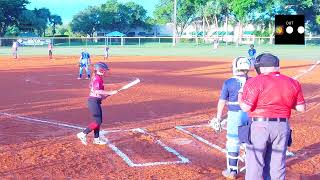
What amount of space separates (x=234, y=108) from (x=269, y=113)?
205cm

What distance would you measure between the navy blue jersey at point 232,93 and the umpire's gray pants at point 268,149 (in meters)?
1.87

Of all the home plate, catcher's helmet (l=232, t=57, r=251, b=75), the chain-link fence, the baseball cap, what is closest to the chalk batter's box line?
the home plate

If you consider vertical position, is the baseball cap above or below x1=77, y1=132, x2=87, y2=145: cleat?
above

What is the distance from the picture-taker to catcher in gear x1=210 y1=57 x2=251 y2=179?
7.49 meters

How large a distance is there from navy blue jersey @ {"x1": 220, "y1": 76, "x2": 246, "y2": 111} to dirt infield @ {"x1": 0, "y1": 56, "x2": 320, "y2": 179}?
4.07 feet

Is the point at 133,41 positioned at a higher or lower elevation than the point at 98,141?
higher

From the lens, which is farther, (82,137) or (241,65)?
(82,137)

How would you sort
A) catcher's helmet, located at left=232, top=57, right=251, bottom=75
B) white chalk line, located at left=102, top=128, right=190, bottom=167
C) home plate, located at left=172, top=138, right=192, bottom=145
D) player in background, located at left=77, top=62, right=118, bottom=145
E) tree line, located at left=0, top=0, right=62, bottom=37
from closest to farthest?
catcher's helmet, located at left=232, top=57, right=251, bottom=75, white chalk line, located at left=102, top=128, right=190, bottom=167, player in background, located at left=77, top=62, right=118, bottom=145, home plate, located at left=172, top=138, right=192, bottom=145, tree line, located at left=0, top=0, right=62, bottom=37

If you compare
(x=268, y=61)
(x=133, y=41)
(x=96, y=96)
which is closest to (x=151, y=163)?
(x=96, y=96)

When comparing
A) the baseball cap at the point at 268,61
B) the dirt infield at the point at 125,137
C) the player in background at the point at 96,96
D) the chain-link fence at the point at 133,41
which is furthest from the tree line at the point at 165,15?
the baseball cap at the point at 268,61

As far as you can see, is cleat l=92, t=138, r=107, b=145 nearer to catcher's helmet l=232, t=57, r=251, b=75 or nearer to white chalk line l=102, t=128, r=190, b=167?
white chalk line l=102, t=128, r=190, b=167

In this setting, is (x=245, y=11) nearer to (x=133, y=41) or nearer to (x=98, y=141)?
(x=133, y=41)

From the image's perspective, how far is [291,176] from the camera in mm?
7820

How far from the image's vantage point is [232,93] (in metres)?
7.55
